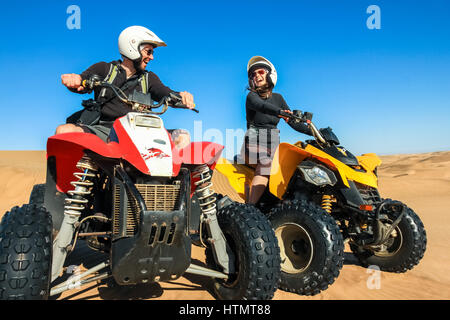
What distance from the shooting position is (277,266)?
3189 millimetres

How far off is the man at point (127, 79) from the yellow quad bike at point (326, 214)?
168 centimetres

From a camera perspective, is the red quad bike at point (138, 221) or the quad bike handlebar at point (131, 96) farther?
the quad bike handlebar at point (131, 96)

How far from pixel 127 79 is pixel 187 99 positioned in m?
0.75

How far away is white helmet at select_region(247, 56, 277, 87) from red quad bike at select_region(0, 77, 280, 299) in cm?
202

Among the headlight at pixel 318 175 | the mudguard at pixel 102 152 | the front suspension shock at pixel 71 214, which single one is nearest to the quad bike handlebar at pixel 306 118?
the headlight at pixel 318 175

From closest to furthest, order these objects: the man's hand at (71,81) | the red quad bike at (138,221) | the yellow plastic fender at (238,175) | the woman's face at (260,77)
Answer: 1. the red quad bike at (138,221)
2. the man's hand at (71,81)
3. the woman's face at (260,77)
4. the yellow plastic fender at (238,175)

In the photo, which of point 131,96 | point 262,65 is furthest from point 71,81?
point 262,65

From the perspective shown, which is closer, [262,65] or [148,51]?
[148,51]

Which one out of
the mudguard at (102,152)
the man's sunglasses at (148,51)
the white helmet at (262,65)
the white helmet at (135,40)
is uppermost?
the white helmet at (262,65)

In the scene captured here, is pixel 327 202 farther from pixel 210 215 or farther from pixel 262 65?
pixel 262 65

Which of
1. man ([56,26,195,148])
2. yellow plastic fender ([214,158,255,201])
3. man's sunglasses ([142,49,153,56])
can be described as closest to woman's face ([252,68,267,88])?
yellow plastic fender ([214,158,255,201])

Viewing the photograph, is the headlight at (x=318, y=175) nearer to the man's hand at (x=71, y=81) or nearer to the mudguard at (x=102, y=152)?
the mudguard at (x=102, y=152)

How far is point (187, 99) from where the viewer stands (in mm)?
3680

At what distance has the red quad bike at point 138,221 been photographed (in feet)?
8.41
